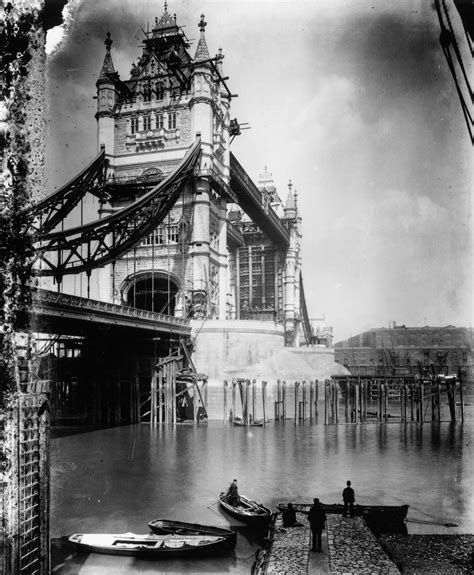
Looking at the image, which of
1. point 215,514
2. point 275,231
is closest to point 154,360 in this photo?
point 215,514

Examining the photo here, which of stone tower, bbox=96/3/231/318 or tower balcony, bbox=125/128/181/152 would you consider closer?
stone tower, bbox=96/3/231/318

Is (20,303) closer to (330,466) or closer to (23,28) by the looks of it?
(23,28)

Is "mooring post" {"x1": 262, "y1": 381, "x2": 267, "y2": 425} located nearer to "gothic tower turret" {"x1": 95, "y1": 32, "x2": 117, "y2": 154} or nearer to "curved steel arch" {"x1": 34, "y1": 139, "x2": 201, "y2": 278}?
"curved steel arch" {"x1": 34, "y1": 139, "x2": 201, "y2": 278}

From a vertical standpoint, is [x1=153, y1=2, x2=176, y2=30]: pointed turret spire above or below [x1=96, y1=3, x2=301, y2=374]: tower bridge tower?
above

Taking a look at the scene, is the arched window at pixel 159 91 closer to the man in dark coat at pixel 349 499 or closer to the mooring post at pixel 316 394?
the mooring post at pixel 316 394

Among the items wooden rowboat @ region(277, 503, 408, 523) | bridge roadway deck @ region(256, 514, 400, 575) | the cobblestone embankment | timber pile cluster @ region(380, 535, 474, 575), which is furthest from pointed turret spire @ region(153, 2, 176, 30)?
timber pile cluster @ region(380, 535, 474, 575)
